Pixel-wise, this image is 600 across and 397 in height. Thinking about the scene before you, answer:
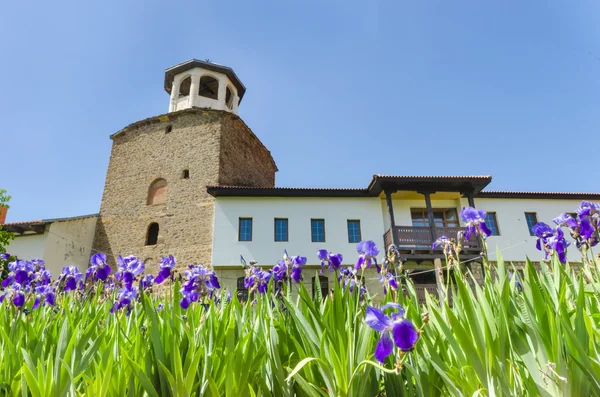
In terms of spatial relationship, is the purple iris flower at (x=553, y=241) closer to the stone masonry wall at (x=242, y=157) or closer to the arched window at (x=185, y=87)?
the stone masonry wall at (x=242, y=157)

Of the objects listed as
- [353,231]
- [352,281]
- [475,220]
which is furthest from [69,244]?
[475,220]

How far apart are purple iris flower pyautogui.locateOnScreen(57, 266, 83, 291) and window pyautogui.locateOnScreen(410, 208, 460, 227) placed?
555 inches

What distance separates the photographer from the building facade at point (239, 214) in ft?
48.5

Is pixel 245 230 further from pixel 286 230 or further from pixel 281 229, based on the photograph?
pixel 286 230

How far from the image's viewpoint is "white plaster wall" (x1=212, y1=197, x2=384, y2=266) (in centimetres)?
1475

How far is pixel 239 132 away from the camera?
19.6m

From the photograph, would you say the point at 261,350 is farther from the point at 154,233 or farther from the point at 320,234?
the point at 154,233

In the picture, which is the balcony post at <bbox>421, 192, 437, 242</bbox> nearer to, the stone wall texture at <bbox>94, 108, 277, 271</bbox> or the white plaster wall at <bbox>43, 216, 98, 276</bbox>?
the stone wall texture at <bbox>94, 108, 277, 271</bbox>

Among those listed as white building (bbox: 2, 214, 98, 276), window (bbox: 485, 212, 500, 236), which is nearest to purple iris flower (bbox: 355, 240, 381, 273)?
window (bbox: 485, 212, 500, 236)

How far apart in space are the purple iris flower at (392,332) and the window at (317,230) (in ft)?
45.3

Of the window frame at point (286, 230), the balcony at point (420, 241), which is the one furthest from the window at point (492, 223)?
the window frame at point (286, 230)

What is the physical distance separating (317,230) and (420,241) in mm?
4200

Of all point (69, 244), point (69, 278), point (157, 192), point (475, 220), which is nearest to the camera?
point (475, 220)

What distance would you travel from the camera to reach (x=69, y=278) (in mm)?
3404
